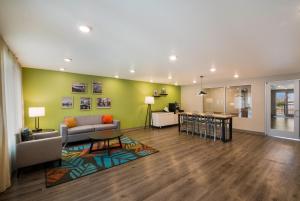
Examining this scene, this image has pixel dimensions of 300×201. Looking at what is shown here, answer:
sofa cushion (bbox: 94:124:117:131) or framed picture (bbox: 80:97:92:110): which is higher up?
framed picture (bbox: 80:97:92:110)

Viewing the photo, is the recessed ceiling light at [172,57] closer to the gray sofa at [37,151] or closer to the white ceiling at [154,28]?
the white ceiling at [154,28]

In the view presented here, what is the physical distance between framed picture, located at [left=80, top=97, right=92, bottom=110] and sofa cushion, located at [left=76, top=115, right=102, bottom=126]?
1.35 feet

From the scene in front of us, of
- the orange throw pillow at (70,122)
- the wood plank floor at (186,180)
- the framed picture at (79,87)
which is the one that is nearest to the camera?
the wood plank floor at (186,180)

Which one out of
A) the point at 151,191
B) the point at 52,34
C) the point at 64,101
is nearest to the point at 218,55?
the point at 151,191

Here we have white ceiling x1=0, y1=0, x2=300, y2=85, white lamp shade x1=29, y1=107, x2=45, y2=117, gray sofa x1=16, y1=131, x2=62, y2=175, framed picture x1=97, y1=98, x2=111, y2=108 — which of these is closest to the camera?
white ceiling x1=0, y1=0, x2=300, y2=85

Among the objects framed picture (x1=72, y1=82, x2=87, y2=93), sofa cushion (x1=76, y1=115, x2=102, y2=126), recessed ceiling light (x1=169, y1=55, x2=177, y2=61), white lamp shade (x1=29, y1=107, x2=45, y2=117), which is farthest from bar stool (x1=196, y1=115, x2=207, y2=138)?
white lamp shade (x1=29, y1=107, x2=45, y2=117)

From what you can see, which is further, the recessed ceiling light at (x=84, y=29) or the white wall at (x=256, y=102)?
the white wall at (x=256, y=102)

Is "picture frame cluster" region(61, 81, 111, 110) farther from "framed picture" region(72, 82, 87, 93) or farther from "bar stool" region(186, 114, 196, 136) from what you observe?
"bar stool" region(186, 114, 196, 136)

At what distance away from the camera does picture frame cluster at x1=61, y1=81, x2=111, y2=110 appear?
204 inches

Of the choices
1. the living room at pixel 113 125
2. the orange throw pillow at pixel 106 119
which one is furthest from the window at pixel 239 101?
the orange throw pillow at pixel 106 119

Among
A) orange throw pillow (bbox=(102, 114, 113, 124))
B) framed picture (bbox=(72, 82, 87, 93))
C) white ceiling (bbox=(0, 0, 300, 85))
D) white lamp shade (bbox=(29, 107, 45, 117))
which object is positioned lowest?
orange throw pillow (bbox=(102, 114, 113, 124))

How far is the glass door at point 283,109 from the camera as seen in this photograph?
5.12m

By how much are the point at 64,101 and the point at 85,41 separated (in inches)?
136

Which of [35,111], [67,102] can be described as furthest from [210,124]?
[35,111]
